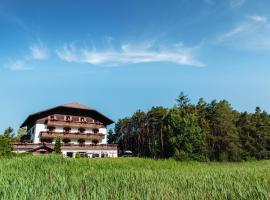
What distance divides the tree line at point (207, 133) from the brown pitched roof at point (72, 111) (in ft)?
43.5

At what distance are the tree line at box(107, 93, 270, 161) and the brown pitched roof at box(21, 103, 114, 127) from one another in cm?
1325

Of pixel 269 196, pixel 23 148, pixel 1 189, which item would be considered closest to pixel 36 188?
pixel 1 189

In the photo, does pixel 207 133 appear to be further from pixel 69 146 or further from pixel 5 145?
pixel 5 145

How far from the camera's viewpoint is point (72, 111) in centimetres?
5159

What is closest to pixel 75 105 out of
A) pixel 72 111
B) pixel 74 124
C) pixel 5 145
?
pixel 72 111

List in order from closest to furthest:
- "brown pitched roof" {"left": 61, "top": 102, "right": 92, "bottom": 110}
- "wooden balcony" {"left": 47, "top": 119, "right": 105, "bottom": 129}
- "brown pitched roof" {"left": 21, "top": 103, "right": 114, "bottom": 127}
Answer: "wooden balcony" {"left": 47, "top": 119, "right": 105, "bottom": 129}, "brown pitched roof" {"left": 21, "top": 103, "right": 114, "bottom": 127}, "brown pitched roof" {"left": 61, "top": 102, "right": 92, "bottom": 110}

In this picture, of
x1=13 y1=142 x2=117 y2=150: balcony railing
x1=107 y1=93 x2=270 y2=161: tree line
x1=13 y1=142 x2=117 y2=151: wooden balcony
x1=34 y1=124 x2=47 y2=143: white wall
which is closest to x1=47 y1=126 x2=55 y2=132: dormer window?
x1=34 y1=124 x2=47 y2=143: white wall

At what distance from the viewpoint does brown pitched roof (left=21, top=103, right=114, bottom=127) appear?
4875cm

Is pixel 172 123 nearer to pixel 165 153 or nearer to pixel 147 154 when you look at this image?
pixel 165 153

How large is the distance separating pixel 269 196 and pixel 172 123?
149 feet

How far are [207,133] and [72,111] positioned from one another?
29.3 meters

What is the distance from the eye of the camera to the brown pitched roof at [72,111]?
48.7 meters

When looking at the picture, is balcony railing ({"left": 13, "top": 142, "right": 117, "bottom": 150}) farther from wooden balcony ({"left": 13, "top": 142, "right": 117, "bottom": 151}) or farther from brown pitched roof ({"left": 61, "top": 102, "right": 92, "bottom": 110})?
brown pitched roof ({"left": 61, "top": 102, "right": 92, "bottom": 110})

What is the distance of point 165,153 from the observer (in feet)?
224
